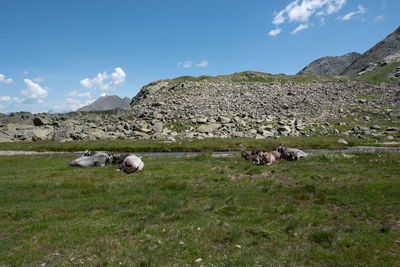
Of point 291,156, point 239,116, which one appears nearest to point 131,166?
point 291,156

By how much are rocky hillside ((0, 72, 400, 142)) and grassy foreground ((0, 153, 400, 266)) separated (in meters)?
37.4

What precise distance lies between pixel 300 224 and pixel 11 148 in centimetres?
6216

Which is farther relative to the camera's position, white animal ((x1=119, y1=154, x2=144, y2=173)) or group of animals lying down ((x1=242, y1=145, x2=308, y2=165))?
group of animals lying down ((x1=242, y1=145, x2=308, y2=165))

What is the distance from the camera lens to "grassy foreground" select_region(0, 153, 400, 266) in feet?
30.2

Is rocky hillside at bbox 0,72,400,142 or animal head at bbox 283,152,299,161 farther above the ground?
rocky hillside at bbox 0,72,400,142

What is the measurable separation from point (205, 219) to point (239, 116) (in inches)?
2554

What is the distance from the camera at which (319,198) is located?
15508 mm

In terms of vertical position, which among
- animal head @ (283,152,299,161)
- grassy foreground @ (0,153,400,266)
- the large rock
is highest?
the large rock

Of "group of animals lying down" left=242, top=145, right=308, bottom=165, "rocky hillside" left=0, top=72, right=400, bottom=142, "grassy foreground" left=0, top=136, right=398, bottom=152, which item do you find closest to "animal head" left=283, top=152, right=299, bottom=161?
"group of animals lying down" left=242, top=145, right=308, bottom=165

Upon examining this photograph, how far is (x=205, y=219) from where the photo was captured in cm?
1268

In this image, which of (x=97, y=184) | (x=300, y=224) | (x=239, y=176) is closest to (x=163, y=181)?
(x=97, y=184)

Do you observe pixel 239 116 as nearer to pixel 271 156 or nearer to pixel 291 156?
pixel 291 156

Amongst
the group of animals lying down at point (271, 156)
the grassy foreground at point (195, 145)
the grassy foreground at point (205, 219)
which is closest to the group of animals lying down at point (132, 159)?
the group of animals lying down at point (271, 156)

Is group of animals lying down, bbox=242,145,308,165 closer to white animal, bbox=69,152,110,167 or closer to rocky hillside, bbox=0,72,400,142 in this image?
white animal, bbox=69,152,110,167
